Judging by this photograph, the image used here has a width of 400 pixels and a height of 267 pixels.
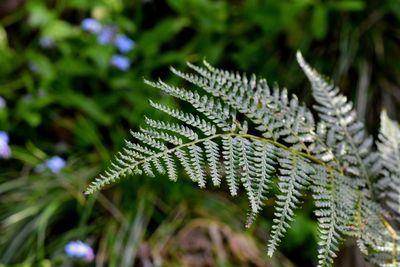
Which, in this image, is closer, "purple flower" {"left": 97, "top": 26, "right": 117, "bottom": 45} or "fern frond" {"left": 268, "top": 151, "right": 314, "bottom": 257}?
"fern frond" {"left": 268, "top": 151, "right": 314, "bottom": 257}

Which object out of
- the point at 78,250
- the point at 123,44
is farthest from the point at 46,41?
the point at 78,250

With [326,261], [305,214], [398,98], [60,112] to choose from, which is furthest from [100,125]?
[326,261]

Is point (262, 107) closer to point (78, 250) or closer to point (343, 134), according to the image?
point (343, 134)

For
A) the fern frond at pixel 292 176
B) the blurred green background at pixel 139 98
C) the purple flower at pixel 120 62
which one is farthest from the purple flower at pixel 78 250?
the fern frond at pixel 292 176

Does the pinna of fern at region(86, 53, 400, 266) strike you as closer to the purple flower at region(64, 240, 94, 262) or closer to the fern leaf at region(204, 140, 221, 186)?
the fern leaf at region(204, 140, 221, 186)

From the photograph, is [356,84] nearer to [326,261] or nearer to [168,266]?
[168,266]

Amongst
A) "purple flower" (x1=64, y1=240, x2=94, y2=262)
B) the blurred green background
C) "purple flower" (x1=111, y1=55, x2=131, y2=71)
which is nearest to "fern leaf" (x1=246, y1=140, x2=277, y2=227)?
"purple flower" (x1=64, y1=240, x2=94, y2=262)
